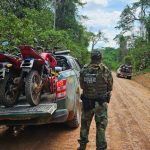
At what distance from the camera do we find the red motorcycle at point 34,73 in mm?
7539

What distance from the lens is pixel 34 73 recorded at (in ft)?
25.7

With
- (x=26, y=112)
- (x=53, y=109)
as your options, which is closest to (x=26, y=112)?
(x=26, y=112)

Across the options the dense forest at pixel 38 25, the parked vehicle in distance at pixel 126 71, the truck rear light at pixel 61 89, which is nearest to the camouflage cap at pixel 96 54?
the truck rear light at pixel 61 89

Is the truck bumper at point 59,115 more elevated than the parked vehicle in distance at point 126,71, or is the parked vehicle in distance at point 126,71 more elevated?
the truck bumper at point 59,115

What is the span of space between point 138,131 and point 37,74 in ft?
10.2

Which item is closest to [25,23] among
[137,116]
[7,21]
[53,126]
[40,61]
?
[7,21]

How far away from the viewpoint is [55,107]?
763cm

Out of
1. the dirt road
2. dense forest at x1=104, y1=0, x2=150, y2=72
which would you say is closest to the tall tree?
dense forest at x1=104, y1=0, x2=150, y2=72

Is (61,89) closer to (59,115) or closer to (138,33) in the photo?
(59,115)

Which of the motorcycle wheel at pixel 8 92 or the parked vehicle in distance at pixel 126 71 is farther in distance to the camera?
the parked vehicle in distance at pixel 126 71

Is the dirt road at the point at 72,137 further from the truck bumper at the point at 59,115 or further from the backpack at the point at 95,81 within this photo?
the backpack at the point at 95,81

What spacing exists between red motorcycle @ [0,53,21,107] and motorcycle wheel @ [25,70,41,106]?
1.04 feet

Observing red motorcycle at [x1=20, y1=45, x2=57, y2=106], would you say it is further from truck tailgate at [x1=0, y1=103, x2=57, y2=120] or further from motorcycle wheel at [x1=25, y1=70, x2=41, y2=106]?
truck tailgate at [x1=0, y1=103, x2=57, y2=120]

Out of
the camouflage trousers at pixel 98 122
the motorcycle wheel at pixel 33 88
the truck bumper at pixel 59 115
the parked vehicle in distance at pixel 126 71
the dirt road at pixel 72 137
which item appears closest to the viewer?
the camouflage trousers at pixel 98 122
